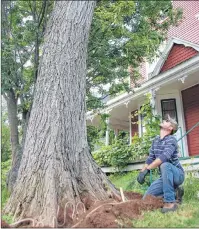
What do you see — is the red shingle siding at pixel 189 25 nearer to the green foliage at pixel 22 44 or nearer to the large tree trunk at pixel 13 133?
the green foliage at pixel 22 44

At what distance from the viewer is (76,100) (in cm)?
335

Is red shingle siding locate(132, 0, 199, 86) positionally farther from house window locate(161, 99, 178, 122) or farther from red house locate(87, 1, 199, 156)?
house window locate(161, 99, 178, 122)

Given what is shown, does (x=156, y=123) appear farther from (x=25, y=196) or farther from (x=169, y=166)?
(x=25, y=196)

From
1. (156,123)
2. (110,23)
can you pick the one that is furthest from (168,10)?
(156,123)

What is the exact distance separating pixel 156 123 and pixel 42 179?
472 cm

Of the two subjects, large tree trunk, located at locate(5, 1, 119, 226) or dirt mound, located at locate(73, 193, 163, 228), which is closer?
dirt mound, located at locate(73, 193, 163, 228)

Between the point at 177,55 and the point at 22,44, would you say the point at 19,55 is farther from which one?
the point at 177,55

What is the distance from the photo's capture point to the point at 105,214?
2.61 meters

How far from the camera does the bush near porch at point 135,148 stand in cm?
711

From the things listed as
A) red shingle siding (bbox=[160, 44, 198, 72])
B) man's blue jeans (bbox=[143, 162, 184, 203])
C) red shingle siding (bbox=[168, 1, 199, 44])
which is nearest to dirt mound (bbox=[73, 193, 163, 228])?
man's blue jeans (bbox=[143, 162, 184, 203])

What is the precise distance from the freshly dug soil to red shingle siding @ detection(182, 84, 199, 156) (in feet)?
23.2

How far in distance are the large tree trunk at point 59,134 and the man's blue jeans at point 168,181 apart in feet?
1.98

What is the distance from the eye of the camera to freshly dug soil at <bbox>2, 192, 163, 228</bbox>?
2480 millimetres

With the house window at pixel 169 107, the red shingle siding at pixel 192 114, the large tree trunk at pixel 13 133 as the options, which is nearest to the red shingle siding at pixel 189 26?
the house window at pixel 169 107
